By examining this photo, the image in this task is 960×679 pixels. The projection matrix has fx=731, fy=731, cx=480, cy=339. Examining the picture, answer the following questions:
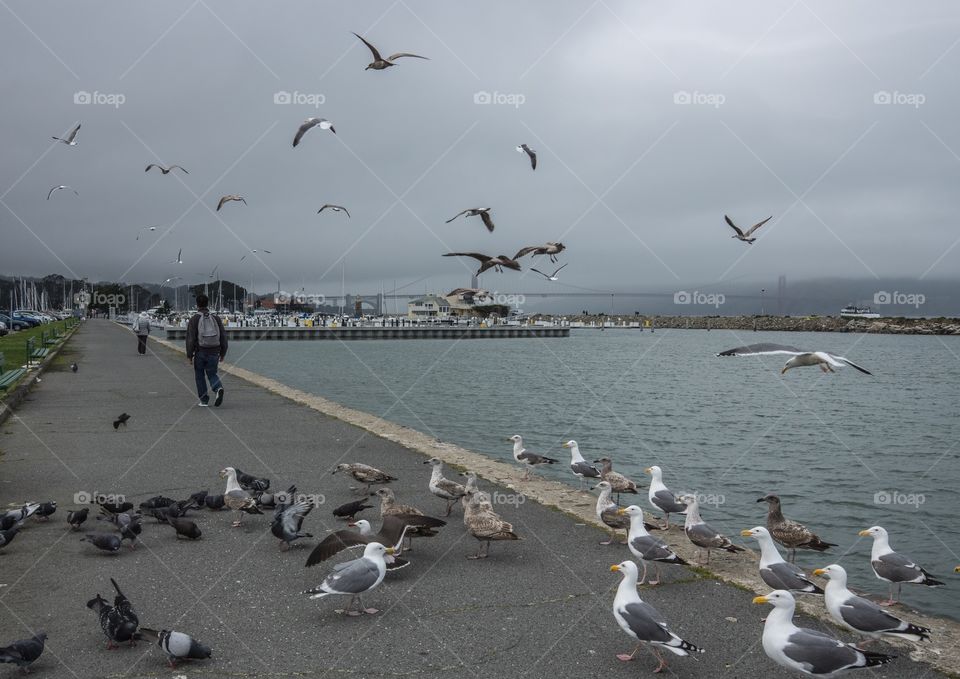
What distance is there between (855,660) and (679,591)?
1.85 m

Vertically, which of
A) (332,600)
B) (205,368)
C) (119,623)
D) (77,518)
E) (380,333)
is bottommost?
(332,600)

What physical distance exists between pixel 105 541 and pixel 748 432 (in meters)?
25.5

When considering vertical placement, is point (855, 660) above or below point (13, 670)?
above

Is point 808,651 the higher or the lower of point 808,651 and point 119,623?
the higher

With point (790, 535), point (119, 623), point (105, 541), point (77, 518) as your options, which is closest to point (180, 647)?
point (119, 623)

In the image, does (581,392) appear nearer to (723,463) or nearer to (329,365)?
(723,463)

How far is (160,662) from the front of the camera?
4.88 metres

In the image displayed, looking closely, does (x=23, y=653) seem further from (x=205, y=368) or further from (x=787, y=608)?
(x=205, y=368)

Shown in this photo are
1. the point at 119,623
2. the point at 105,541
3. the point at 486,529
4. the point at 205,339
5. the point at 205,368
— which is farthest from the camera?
the point at 205,368

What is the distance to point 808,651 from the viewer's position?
4.61 metres

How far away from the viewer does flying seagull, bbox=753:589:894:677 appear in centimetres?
457

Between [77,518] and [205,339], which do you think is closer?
[77,518]

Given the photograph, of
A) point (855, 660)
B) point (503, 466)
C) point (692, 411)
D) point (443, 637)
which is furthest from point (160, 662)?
point (692, 411)

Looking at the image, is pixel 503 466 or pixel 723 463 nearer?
pixel 503 466
